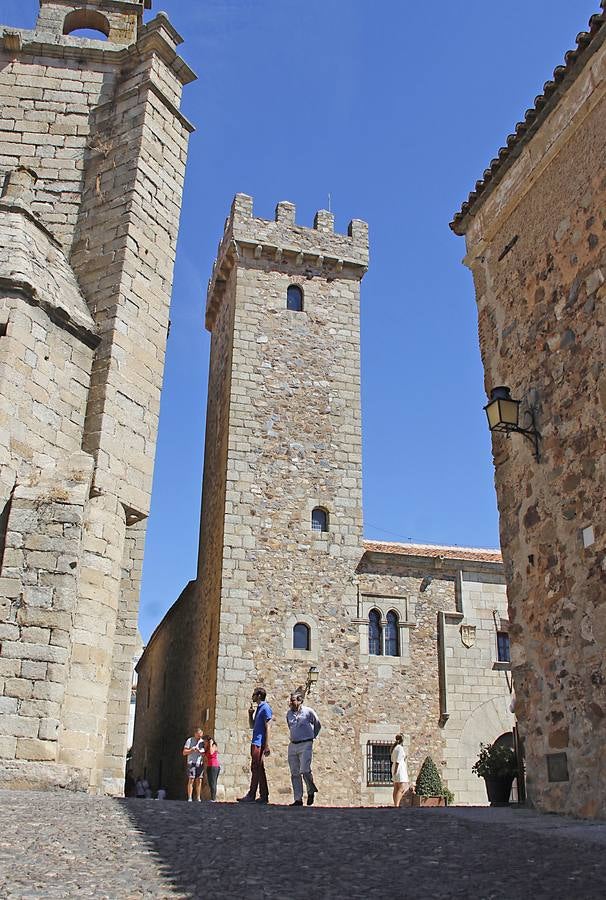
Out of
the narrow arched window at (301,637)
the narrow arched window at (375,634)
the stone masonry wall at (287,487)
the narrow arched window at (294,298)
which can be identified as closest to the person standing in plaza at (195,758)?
the stone masonry wall at (287,487)

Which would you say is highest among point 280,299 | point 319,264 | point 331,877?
point 319,264

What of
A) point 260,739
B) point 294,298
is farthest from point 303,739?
point 294,298

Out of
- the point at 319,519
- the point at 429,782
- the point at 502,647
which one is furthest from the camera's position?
the point at 319,519

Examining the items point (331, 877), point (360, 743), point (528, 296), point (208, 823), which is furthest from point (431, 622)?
point (331, 877)

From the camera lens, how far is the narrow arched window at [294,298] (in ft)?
67.4

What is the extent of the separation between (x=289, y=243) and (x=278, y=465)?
6.43m

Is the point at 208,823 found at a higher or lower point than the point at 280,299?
lower

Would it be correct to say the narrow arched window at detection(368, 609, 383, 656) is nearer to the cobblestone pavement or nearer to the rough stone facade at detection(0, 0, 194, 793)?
the rough stone facade at detection(0, 0, 194, 793)

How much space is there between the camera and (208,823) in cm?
536

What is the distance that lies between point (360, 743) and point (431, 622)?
9.78ft

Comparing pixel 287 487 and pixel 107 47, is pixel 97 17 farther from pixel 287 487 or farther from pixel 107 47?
pixel 287 487

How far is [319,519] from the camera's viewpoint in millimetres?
18062

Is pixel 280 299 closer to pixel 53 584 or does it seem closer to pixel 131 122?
pixel 131 122

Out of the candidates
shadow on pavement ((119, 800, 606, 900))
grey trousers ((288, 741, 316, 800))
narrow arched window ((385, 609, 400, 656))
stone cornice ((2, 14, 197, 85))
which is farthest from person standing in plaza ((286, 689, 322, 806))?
stone cornice ((2, 14, 197, 85))
